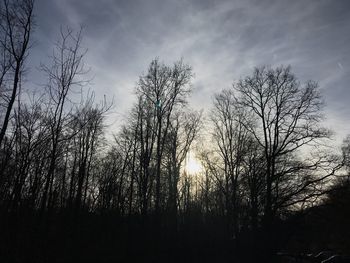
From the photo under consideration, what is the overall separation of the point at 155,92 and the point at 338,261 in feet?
72.6

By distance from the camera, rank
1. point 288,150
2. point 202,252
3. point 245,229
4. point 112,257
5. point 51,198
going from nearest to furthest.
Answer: point 51,198 → point 112,257 → point 202,252 → point 288,150 → point 245,229

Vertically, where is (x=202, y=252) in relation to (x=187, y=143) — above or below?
below

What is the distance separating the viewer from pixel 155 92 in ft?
75.5

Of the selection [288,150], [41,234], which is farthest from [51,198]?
[288,150]

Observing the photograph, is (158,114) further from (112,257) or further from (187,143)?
(112,257)

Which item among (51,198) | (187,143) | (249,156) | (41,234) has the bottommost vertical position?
(41,234)

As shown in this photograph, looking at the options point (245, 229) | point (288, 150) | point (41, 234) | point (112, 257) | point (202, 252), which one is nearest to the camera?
point (41, 234)

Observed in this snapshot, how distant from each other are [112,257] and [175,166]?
600 inches

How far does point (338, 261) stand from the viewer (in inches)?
914

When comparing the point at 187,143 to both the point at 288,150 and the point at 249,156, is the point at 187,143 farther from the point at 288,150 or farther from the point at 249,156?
the point at 288,150

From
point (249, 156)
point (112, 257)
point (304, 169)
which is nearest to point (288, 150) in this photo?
point (304, 169)

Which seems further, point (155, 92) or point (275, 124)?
point (155, 92)

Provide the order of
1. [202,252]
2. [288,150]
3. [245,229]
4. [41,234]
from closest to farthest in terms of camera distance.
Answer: [41,234] → [202,252] → [288,150] → [245,229]

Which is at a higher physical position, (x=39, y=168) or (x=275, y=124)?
(x=275, y=124)
